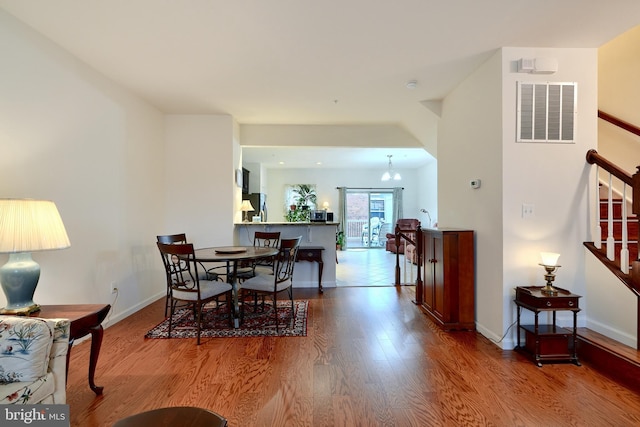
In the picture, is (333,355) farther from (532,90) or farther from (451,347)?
(532,90)

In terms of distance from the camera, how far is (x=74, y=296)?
8.77 feet

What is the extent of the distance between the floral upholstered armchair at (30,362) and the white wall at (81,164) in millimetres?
1091

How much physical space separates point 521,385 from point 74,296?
3702 mm

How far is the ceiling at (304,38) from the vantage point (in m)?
2.09

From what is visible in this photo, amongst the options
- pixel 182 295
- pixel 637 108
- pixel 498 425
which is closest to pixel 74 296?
pixel 182 295

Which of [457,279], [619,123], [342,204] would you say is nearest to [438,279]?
[457,279]

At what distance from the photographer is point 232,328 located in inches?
121

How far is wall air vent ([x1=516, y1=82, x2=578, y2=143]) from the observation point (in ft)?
8.60

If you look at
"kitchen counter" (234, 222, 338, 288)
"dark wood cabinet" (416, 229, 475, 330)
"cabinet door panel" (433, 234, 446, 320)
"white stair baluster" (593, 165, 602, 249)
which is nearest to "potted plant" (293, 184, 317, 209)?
"kitchen counter" (234, 222, 338, 288)

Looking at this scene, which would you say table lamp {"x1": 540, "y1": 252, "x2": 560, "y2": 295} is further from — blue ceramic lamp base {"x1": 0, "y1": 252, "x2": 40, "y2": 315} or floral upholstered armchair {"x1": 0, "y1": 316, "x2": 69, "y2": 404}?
blue ceramic lamp base {"x1": 0, "y1": 252, "x2": 40, "y2": 315}

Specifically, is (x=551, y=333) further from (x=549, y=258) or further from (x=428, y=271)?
(x=428, y=271)

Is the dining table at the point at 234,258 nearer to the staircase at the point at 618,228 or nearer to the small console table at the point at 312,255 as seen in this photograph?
the small console table at the point at 312,255

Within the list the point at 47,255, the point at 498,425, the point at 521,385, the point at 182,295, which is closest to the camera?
the point at 498,425

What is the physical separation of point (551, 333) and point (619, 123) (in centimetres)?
229
